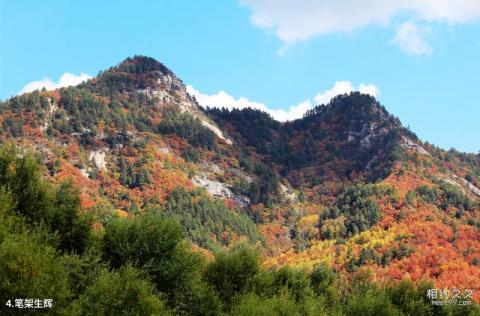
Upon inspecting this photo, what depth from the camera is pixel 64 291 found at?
4122cm

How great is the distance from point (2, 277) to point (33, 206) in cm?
2330

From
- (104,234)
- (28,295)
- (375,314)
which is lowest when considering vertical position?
(375,314)

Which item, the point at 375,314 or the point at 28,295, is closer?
the point at 28,295

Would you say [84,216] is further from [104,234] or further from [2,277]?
[2,277]

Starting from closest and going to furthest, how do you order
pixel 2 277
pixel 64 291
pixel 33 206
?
pixel 2 277
pixel 64 291
pixel 33 206

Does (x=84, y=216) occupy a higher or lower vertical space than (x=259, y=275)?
higher

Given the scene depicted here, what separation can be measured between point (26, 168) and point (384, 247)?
166m

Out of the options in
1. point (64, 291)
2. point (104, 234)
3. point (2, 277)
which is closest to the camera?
point (2, 277)

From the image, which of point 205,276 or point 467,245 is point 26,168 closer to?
point 205,276

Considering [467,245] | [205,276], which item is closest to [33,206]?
[205,276]

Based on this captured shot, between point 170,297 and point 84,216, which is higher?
point 84,216

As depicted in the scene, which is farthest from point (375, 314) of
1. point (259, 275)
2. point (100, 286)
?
point (100, 286)

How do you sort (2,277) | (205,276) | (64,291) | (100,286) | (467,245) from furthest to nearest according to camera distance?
(467,245) < (205,276) < (100,286) < (64,291) < (2,277)

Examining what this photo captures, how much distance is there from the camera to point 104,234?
2532 inches
